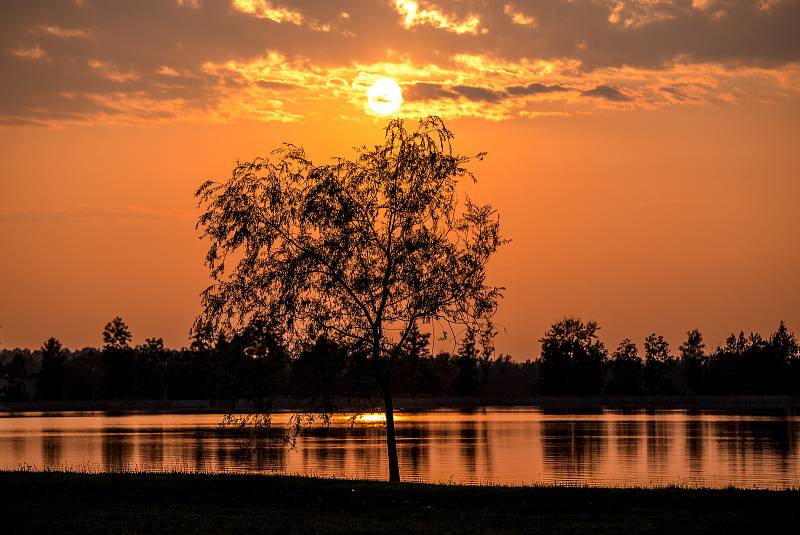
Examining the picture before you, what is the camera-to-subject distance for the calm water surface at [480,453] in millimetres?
61219

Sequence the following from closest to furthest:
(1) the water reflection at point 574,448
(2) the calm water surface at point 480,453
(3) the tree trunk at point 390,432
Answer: (3) the tree trunk at point 390,432 → (2) the calm water surface at point 480,453 → (1) the water reflection at point 574,448

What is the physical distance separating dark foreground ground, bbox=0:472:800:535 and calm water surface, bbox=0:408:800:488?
25.1 ft

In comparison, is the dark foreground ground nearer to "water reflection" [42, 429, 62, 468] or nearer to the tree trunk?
the tree trunk

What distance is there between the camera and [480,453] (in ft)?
262

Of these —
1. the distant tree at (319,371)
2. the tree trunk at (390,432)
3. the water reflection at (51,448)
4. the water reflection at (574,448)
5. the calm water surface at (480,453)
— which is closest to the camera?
the distant tree at (319,371)

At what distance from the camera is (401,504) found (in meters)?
32.6

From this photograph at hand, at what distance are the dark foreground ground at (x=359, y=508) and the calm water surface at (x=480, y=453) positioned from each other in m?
7.65

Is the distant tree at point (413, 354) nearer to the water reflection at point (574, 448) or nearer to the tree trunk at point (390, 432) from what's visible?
the tree trunk at point (390, 432)

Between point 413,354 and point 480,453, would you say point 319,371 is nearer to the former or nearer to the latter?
point 413,354

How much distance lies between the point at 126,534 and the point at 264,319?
48.4 ft

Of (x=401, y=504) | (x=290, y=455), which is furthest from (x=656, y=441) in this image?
(x=401, y=504)

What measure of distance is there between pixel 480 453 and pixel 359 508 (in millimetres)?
48863

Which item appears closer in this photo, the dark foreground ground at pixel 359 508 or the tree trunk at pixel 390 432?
the dark foreground ground at pixel 359 508

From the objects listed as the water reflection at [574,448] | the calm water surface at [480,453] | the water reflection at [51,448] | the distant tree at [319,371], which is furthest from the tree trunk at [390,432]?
the water reflection at [51,448]
